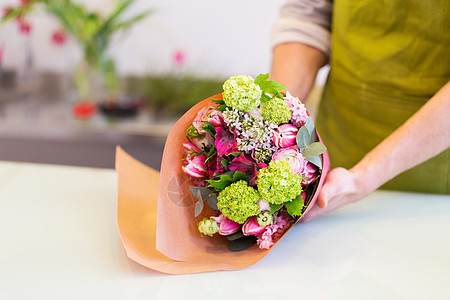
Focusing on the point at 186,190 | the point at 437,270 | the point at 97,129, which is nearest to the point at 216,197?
the point at 186,190

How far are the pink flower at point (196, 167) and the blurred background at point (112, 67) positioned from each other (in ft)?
5.11

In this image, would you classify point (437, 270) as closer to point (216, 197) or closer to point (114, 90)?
point (216, 197)

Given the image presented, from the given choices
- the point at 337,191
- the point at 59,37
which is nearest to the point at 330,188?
the point at 337,191

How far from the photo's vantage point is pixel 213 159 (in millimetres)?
662

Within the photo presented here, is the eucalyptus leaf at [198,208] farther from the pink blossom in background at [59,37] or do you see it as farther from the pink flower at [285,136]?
the pink blossom in background at [59,37]

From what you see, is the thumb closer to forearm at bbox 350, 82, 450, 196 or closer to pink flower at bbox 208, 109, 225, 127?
forearm at bbox 350, 82, 450, 196

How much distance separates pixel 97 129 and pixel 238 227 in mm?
1722

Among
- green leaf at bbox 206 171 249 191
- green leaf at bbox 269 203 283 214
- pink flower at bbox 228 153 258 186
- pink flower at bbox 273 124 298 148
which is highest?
pink flower at bbox 273 124 298 148

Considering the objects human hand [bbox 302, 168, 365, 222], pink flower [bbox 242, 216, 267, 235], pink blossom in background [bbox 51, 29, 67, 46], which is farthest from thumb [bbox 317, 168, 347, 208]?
pink blossom in background [bbox 51, 29, 67, 46]

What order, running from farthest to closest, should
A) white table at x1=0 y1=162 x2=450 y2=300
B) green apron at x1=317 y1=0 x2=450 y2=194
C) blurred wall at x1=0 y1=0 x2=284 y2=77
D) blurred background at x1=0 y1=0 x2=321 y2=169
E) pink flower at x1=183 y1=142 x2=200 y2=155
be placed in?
blurred wall at x1=0 y1=0 x2=284 y2=77
blurred background at x1=0 y1=0 x2=321 y2=169
green apron at x1=317 y1=0 x2=450 y2=194
pink flower at x1=183 y1=142 x2=200 y2=155
white table at x1=0 y1=162 x2=450 y2=300

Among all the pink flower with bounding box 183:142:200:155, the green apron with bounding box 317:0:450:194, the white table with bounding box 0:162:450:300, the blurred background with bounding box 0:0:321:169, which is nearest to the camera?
the white table with bounding box 0:162:450:300

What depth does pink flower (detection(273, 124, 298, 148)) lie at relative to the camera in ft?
2.05

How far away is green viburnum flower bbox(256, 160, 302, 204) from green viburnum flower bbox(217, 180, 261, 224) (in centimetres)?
2

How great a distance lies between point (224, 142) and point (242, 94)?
76 millimetres
